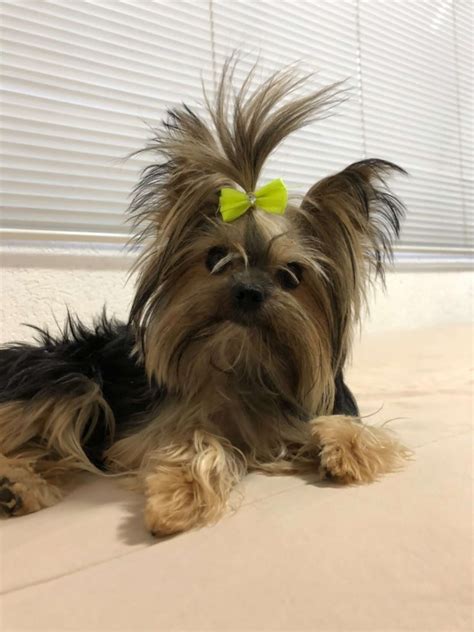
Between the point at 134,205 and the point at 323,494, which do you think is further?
the point at 134,205

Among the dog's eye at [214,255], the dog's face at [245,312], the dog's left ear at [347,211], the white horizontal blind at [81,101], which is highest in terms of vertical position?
the white horizontal blind at [81,101]

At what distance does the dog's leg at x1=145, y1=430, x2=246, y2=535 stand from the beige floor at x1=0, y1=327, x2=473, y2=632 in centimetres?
3

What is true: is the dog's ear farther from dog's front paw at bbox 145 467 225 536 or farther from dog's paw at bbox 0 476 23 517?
dog's paw at bbox 0 476 23 517

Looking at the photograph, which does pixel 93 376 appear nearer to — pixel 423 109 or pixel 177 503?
pixel 177 503

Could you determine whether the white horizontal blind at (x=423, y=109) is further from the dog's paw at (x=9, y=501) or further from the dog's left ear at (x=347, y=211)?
the dog's paw at (x=9, y=501)

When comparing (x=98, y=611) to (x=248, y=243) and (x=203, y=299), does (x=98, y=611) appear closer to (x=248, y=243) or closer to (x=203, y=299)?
(x=203, y=299)

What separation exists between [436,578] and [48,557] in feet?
1.78

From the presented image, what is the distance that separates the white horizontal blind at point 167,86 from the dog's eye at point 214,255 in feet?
3.21

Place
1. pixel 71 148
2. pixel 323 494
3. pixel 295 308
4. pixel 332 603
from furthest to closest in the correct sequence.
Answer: pixel 71 148 → pixel 295 308 → pixel 323 494 → pixel 332 603

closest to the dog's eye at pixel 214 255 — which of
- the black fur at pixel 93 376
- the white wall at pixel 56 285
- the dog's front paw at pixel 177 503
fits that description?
the black fur at pixel 93 376

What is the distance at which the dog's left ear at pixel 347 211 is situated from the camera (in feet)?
3.75

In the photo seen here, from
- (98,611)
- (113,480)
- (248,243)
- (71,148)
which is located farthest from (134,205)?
(98,611)

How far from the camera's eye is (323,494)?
96 centimetres

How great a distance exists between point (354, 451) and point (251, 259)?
1.49 feet
